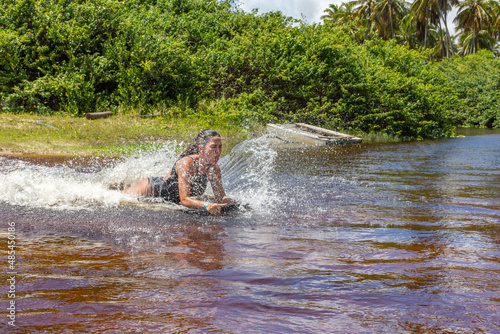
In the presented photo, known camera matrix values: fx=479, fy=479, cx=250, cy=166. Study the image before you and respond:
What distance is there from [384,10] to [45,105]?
1554 inches

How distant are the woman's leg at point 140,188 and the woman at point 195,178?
27 millimetres

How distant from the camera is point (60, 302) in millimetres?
2971

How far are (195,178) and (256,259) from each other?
86.7 inches

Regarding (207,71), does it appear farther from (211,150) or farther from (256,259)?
(256,259)

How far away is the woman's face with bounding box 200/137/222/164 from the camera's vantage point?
226 inches

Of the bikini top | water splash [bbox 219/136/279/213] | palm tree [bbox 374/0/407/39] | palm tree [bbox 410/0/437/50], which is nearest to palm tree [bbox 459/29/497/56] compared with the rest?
palm tree [bbox 374/0/407/39]

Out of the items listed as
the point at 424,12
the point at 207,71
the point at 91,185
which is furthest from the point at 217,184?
the point at 424,12

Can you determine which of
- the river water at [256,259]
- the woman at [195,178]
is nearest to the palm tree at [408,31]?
the river water at [256,259]

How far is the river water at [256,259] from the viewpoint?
9.30 ft

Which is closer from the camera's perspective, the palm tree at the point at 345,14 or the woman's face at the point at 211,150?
the woman's face at the point at 211,150

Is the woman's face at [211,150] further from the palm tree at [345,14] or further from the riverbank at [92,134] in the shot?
the palm tree at [345,14]

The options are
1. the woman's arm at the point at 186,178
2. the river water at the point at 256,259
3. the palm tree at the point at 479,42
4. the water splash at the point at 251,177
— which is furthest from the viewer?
the palm tree at the point at 479,42

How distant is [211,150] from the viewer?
577 centimetres

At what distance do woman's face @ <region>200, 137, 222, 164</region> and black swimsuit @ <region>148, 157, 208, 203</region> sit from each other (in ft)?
1.05
